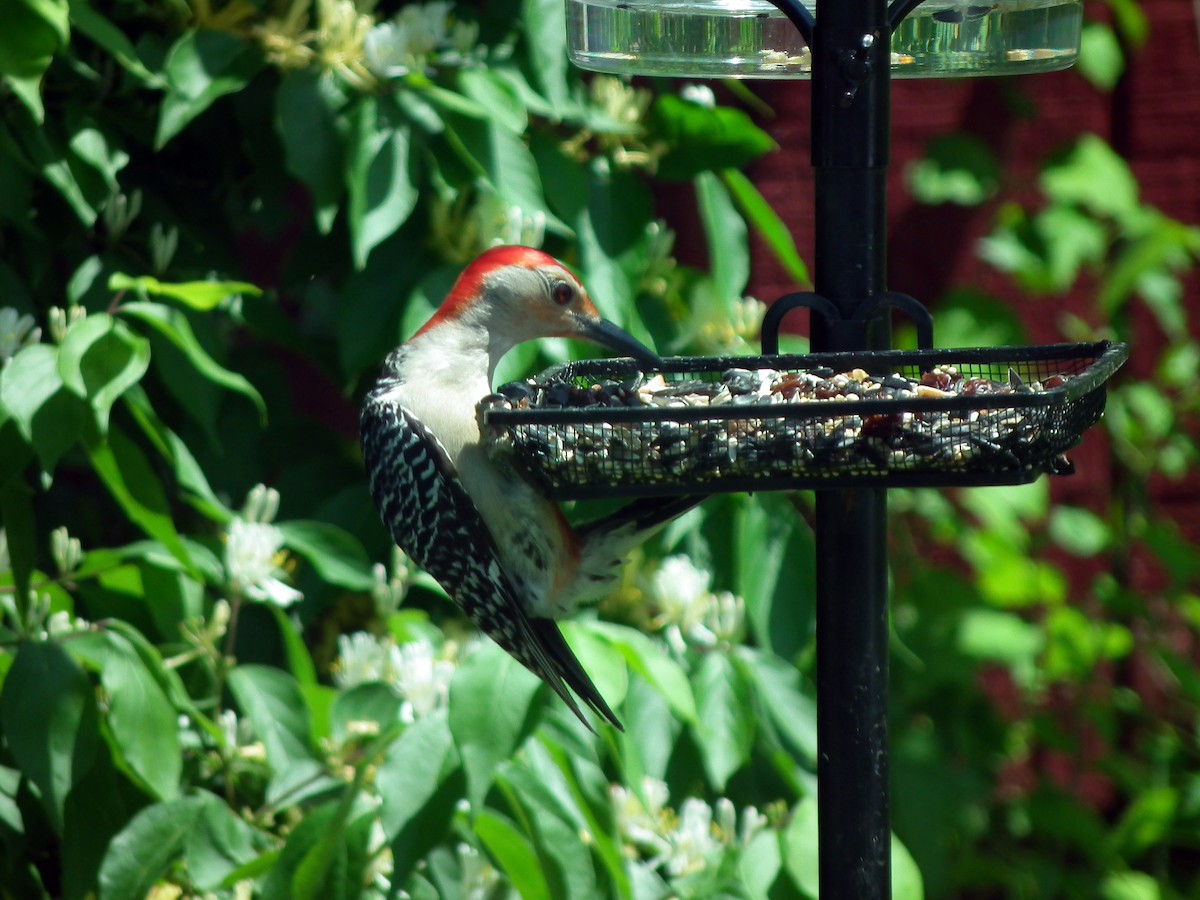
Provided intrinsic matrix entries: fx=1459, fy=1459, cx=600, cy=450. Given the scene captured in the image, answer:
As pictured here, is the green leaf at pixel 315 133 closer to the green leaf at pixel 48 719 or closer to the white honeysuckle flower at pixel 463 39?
the white honeysuckle flower at pixel 463 39

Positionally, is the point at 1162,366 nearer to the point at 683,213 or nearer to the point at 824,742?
the point at 683,213

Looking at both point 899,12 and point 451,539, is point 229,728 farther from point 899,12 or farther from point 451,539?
point 899,12

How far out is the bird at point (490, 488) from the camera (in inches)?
77.8

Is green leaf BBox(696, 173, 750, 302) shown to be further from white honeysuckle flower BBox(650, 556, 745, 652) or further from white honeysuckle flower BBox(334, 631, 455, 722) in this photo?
white honeysuckle flower BBox(334, 631, 455, 722)

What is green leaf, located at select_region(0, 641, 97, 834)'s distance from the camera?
6.90 feet

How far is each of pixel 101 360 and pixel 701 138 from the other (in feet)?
3.65

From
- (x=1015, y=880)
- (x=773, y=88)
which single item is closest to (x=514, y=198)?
(x=773, y=88)

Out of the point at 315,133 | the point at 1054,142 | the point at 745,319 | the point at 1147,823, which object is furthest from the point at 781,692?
the point at 1054,142

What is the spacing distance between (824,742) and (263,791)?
1161 millimetres

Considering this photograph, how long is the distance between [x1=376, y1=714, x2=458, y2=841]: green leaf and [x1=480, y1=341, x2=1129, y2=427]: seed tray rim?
591mm

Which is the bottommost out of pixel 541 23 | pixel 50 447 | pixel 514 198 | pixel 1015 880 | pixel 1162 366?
pixel 1015 880

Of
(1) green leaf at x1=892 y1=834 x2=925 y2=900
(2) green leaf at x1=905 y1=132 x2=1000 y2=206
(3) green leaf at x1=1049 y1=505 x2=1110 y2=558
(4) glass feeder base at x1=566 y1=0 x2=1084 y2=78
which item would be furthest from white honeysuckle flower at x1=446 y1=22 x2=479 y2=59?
(3) green leaf at x1=1049 y1=505 x2=1110 y2=558

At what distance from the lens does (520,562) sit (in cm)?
205

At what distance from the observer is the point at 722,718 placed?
2.35 meters
